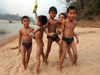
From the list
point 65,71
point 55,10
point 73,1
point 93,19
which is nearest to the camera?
point 65,71

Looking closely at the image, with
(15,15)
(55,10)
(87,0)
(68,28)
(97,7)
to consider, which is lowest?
(68,28)

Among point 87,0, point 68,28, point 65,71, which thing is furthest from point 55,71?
point 87,0

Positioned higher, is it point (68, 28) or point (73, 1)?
point (73, 1)

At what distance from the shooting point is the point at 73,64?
2.77 meters

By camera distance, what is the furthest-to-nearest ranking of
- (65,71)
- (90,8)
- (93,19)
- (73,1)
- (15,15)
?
(15,15) → (73,1) → (90,8) → (93,19) → (65,71)

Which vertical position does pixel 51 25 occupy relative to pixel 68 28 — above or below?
above

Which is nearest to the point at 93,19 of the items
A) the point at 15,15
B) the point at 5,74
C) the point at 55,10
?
the point at 55,10

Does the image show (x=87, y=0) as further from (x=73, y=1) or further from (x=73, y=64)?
(x=73, y=64)

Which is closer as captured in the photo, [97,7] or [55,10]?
[55,10]

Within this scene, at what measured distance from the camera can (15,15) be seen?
115 m

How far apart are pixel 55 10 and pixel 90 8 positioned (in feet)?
72.9

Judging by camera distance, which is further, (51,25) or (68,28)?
(51,25)

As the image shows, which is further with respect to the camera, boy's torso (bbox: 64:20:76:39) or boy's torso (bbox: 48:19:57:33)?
boy's torso (bbox: 48:19:57:33)

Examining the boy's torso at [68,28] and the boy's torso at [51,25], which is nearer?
the boy's torso at [68,28]
